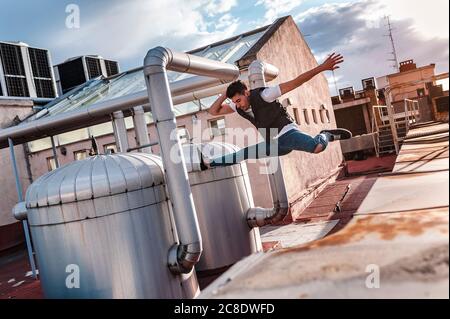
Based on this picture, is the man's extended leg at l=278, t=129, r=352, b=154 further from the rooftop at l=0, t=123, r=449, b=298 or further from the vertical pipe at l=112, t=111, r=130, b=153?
the vertical pipe at l=112, t=111, r=130, b=153

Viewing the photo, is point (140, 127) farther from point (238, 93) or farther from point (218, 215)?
point (238, 93)

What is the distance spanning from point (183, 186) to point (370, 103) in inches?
1232

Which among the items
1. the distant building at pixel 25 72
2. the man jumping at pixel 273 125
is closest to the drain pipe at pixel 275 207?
the man jumping at pixel 273 125

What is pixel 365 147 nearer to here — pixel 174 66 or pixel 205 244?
pixel 205 244

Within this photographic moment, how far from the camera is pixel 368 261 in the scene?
6.14 feet

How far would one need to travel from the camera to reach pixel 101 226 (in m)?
5.69

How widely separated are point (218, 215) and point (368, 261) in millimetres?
6786

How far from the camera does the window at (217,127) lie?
42.6ft

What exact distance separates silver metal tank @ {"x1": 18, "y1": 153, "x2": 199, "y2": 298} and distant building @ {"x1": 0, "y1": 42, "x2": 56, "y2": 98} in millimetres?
18087

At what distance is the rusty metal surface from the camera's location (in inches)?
65.2

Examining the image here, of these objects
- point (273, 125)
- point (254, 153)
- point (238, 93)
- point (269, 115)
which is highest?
point (238, 93)

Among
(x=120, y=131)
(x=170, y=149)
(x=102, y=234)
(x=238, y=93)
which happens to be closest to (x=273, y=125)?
(x=238, y=93)

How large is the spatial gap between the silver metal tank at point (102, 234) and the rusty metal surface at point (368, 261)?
3705 mm
